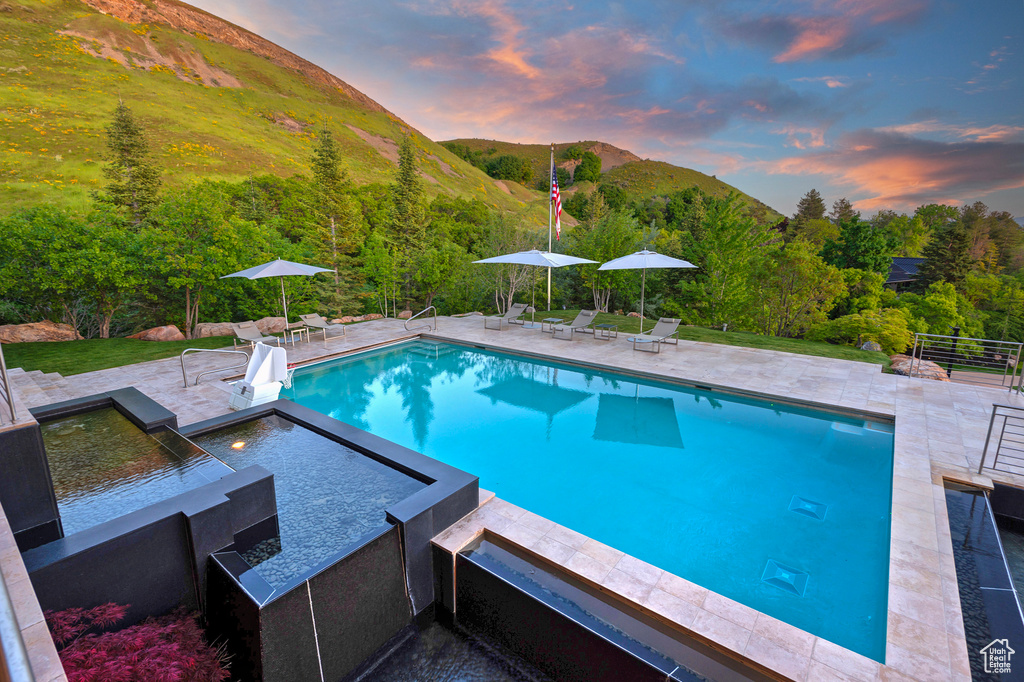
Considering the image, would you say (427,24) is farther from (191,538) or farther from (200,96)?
(191,538)

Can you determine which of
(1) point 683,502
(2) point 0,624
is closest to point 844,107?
(1) point 683,502

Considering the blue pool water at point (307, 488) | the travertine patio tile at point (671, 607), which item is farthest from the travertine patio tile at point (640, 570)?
the blue pool water at point (307, 488)

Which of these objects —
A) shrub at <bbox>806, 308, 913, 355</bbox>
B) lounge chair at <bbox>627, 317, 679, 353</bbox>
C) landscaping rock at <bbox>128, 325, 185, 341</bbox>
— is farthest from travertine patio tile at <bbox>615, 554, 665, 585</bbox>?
shrub at <bbox>806, 308, 913, 355</bbox>

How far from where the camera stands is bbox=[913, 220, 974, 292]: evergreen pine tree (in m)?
28.3

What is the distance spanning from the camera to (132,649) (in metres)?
2.33

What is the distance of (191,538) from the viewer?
289 centimetres

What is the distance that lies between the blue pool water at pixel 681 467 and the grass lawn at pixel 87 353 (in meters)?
3.61

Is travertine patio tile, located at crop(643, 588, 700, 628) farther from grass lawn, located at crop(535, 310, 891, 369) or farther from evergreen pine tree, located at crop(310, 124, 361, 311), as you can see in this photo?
evergreen pine tree, located at crop(310, 124, 361, 311)

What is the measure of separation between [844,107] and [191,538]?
34.7 meters

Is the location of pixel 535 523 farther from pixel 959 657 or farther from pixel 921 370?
pixel 921 370

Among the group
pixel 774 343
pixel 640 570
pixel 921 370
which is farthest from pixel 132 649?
pixel 774 343

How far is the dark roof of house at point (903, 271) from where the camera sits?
105ft

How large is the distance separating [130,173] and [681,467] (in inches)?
978

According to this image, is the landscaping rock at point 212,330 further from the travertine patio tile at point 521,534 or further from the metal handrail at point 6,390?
the travertine patio tile at point 521,534
